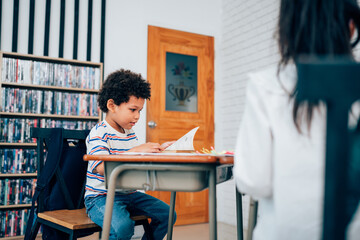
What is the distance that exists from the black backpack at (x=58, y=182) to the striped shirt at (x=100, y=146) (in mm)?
140

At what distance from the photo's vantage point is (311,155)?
0.71 metres

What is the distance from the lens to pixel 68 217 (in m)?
1.52

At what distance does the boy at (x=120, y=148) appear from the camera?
1453 mm

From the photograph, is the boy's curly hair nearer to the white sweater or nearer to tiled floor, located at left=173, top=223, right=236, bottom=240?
the white sweater

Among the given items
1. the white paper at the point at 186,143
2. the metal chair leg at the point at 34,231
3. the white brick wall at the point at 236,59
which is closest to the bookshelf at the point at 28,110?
the metal chair leg at the point at 34,231

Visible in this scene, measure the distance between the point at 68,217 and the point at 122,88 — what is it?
0.72 meters

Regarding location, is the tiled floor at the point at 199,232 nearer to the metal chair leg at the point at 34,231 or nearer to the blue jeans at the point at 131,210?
the blue jeans at the point at 131,210

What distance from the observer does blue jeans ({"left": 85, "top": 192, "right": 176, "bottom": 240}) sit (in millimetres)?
1454

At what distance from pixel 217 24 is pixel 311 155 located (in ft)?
11.8

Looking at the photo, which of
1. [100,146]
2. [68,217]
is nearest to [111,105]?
[100,146]

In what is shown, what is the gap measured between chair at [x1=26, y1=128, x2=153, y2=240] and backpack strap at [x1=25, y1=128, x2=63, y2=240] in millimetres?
25

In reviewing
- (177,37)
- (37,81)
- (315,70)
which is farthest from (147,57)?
(315,70)

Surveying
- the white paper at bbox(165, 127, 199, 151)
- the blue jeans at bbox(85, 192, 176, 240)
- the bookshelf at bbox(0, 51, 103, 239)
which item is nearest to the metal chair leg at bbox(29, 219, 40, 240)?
the blue jeans at bbox(85, 192, 176, 240)

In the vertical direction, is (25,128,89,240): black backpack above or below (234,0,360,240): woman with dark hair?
below
